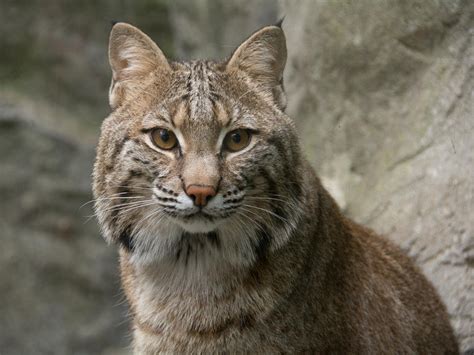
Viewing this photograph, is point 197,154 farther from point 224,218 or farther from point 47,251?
point 47,251

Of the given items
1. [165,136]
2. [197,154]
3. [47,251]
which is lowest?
[47,251]

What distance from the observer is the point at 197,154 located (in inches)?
179

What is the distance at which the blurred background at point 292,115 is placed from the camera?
19.9 feet

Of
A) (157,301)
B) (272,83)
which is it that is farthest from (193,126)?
(157,301)

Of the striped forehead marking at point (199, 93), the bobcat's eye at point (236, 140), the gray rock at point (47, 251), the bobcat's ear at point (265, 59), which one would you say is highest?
the bobcat's ear at point (265, 59)

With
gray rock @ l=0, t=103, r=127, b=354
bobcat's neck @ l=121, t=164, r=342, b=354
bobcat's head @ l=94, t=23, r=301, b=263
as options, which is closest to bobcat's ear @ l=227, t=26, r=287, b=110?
bobcat's head @ l=94, t=23, r=301, b=263

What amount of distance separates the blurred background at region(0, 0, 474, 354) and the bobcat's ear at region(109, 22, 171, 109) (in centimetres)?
161

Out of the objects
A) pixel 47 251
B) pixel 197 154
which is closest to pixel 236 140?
pixel 197 154

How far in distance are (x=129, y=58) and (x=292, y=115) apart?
261cm

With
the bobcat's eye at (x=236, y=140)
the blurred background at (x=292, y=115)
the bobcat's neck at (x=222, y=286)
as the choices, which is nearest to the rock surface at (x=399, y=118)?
the blurred background at (x=292, y=115)

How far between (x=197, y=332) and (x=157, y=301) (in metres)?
0.32

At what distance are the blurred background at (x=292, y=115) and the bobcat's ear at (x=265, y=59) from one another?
1.56 meters

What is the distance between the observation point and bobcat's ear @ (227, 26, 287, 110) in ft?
16.5

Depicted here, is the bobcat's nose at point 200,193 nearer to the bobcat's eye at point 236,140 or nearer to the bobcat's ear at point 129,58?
the bobcat's eye at point 236,140
